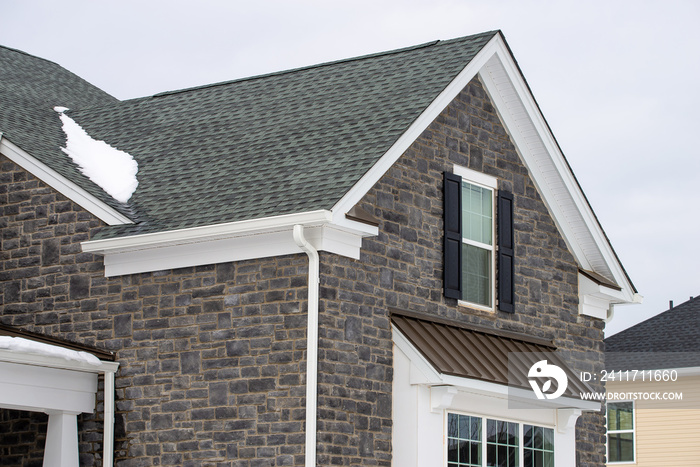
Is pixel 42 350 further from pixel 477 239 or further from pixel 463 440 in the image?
pixel 477 239

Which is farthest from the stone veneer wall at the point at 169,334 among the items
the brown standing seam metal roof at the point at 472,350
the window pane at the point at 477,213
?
the window pane at the point at 477,213

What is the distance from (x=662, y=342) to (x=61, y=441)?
17.3 m

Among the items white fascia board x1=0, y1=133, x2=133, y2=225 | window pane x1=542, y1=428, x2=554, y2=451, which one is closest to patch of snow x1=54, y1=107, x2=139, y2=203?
white fascia board x1=0, y1=133, x2=133, y2=225

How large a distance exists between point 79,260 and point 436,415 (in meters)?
5.03

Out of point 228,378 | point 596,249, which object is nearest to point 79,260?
point 228,378

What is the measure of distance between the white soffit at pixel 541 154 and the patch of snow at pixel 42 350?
537 centimetres

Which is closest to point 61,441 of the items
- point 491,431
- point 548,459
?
point 491,431

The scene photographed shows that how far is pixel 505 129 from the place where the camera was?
17.8 metres

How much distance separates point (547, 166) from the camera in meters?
18.2

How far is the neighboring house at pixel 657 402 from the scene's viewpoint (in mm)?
26047

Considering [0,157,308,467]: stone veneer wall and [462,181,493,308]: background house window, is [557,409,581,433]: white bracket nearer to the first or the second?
[462,181,493,308]: background house window

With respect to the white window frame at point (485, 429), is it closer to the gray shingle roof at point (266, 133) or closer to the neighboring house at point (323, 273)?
the neighboring house at point (323, 273)

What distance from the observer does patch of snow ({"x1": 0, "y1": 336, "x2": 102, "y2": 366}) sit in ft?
46.7

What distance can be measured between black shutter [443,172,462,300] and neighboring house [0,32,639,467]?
0.04 metres
